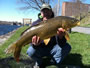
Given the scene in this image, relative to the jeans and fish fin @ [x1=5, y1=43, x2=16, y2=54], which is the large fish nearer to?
fish fin @ [x1=5, y1=43, x2=16, y2=54]

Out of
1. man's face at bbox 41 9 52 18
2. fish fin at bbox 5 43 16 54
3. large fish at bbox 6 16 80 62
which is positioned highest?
man's face at bbox 41 9 52 18

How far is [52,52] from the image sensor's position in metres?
3.71

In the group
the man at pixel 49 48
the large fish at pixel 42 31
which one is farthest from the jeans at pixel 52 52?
the large fish at pixel 42 31

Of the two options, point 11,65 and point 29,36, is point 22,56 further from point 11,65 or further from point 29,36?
point 29,36

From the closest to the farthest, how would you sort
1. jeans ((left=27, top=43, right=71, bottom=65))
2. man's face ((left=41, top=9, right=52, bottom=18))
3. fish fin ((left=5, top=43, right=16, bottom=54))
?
fish fin ((left=5, top=43, right=16, bottom=54)) < man's face ((left=41, top=9, right=52, bottom=18)) < jeans ((left=27, top=43, right=71, bottom=65))

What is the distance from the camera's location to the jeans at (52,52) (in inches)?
144

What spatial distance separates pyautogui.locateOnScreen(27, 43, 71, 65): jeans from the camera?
365 centimetres

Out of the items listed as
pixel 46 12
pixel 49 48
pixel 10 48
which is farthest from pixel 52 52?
pixel 10 48

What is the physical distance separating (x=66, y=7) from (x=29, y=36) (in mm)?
48475

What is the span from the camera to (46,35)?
9.63 ft

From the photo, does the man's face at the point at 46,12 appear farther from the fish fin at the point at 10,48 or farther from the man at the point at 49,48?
the fish fin at the point at 10,48

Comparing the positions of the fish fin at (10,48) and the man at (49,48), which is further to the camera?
the man at (49,48)

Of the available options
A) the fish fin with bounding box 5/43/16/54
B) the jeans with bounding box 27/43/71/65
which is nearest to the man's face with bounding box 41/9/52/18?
the jeans with bounding box 27/43/71/65

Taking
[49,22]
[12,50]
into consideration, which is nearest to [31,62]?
[12,50]
